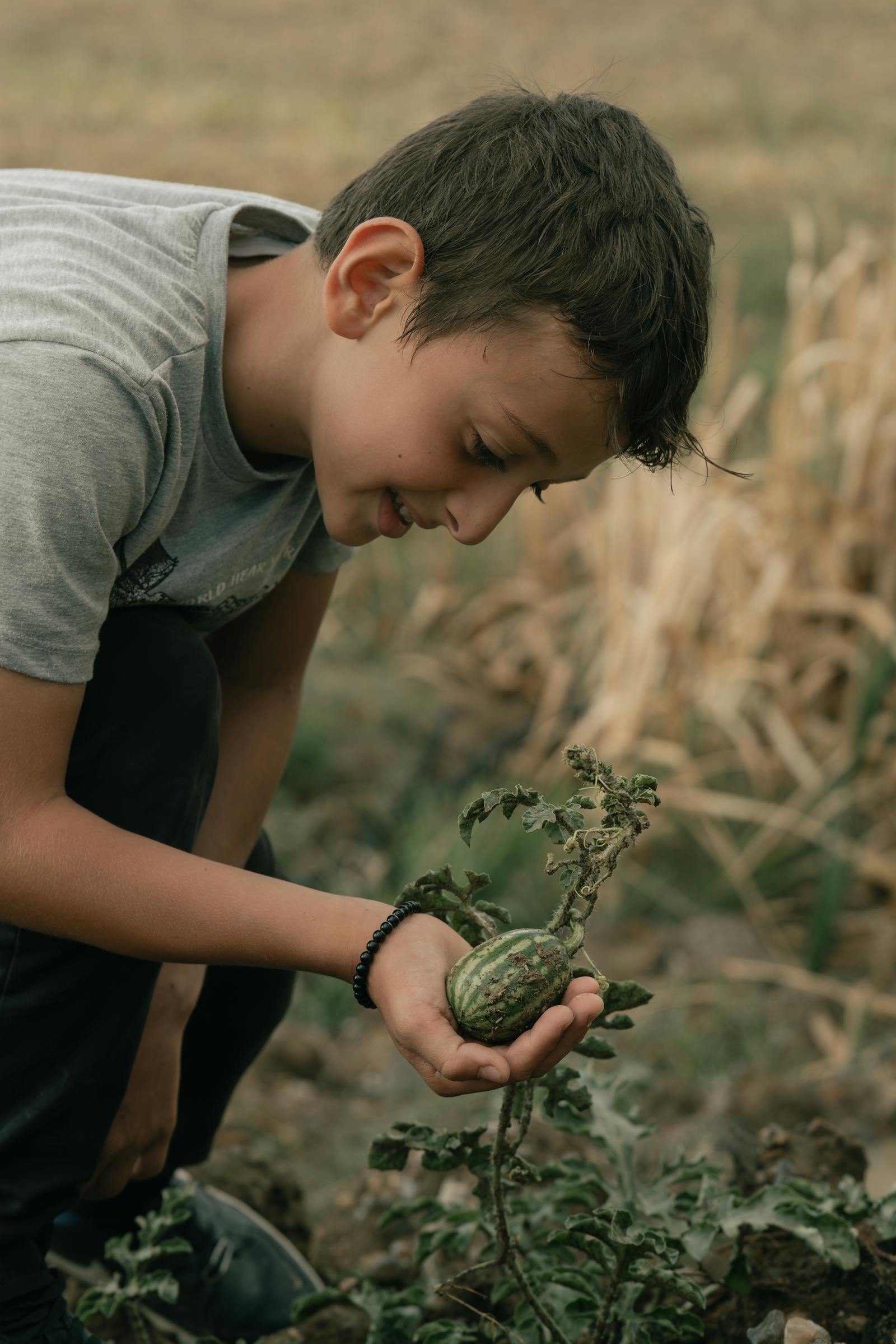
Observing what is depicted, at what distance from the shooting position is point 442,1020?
1275 mm

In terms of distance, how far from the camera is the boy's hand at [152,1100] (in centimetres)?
169

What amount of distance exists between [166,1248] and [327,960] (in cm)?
47

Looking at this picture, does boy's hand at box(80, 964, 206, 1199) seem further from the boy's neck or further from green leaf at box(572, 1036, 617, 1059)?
the boy's neck

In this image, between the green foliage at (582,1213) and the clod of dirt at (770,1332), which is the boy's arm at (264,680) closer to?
the green foliage at (582,1213)

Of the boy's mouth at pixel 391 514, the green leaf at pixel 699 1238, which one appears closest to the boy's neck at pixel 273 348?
the boy's mouth at pixel 391 514

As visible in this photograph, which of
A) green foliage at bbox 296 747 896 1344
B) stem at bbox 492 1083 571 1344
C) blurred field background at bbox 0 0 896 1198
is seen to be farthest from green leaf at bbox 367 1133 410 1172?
blurred field background at bbox 0 0 896 1198

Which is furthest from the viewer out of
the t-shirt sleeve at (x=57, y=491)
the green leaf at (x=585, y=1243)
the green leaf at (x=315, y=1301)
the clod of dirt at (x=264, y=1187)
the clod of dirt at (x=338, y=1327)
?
the clod of dirt at (x=264, y=1187)

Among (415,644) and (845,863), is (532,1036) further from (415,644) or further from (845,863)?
(415,644)

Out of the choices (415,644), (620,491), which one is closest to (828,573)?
(620,491)

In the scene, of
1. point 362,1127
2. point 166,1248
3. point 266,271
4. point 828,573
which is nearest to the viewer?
point 166,1248

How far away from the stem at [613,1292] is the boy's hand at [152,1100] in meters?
0.60

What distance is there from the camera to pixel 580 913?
1.33m

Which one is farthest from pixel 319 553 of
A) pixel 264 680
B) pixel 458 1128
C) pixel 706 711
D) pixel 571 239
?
pixel 706 711

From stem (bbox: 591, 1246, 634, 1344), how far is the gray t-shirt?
0.84 metres
